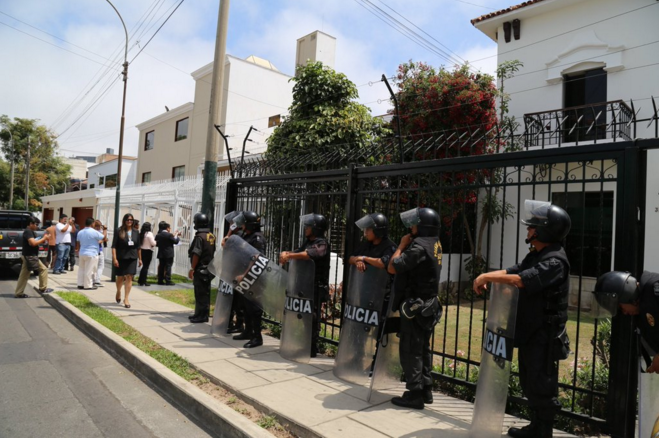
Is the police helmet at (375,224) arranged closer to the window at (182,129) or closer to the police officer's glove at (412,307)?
the police officer's glove at (412,307)

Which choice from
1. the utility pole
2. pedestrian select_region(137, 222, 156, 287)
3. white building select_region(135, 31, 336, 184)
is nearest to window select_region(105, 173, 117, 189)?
white building select_region(135, 31, 336, 184)

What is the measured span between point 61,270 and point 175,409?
11.5 m

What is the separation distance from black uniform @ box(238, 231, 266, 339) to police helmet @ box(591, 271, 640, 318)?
13.5 feet

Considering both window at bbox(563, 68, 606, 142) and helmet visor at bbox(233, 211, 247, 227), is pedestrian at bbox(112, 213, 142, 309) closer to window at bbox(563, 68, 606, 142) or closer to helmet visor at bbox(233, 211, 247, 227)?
helmet visor at bbox(233, 211, 247, 227)

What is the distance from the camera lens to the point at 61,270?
532 inches

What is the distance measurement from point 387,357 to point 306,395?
87 centimetres

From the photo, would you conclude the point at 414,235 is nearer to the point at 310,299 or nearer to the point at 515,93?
the point at 310,299

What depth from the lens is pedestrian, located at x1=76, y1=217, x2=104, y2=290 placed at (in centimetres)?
1017

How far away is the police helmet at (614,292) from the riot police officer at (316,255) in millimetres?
3041

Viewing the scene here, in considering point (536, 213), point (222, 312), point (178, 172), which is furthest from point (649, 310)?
point (178, 172)

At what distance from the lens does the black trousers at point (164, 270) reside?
1158 cm

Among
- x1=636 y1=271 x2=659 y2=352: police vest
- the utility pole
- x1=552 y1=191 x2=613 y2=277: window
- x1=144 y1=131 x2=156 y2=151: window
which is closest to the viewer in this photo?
x1=636 y1=271 x2=659 y2=352: police vest

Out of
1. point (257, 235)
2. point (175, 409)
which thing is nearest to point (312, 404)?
point (175, 409)

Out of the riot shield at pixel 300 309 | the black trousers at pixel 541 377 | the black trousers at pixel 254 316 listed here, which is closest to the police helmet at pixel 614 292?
the black trousers at pixel 541 377
